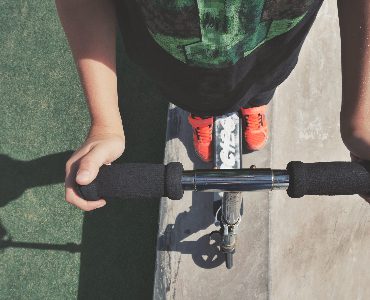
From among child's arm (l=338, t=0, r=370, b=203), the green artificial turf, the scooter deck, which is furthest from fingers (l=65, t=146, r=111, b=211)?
the green artificial turf

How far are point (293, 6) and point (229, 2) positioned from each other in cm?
20

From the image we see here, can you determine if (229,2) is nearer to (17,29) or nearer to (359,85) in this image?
(359,85)

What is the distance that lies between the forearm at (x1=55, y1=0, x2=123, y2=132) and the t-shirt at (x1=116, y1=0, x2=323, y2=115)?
0.20ft

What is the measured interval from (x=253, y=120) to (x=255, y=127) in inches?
1.7

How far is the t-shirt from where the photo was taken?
1.01 metres

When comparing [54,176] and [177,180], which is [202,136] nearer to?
[54,176]

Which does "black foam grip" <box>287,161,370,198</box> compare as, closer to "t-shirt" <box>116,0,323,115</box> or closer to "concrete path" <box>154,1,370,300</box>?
"t-shirt" <box>116,0,323,115</box>

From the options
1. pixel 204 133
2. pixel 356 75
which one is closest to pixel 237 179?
pixel 356 75

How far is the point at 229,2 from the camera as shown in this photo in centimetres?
96

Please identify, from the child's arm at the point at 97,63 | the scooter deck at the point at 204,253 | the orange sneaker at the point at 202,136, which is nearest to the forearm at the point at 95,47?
the child's arm at the point at 97,63

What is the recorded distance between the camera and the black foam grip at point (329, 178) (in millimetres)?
Result: 980

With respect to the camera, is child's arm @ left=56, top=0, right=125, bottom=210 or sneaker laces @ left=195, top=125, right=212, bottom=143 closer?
child's arm @ left=56, top=0, right=125, bottom=210

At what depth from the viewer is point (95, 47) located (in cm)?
125

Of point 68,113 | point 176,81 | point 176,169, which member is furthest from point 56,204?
point 176,169
